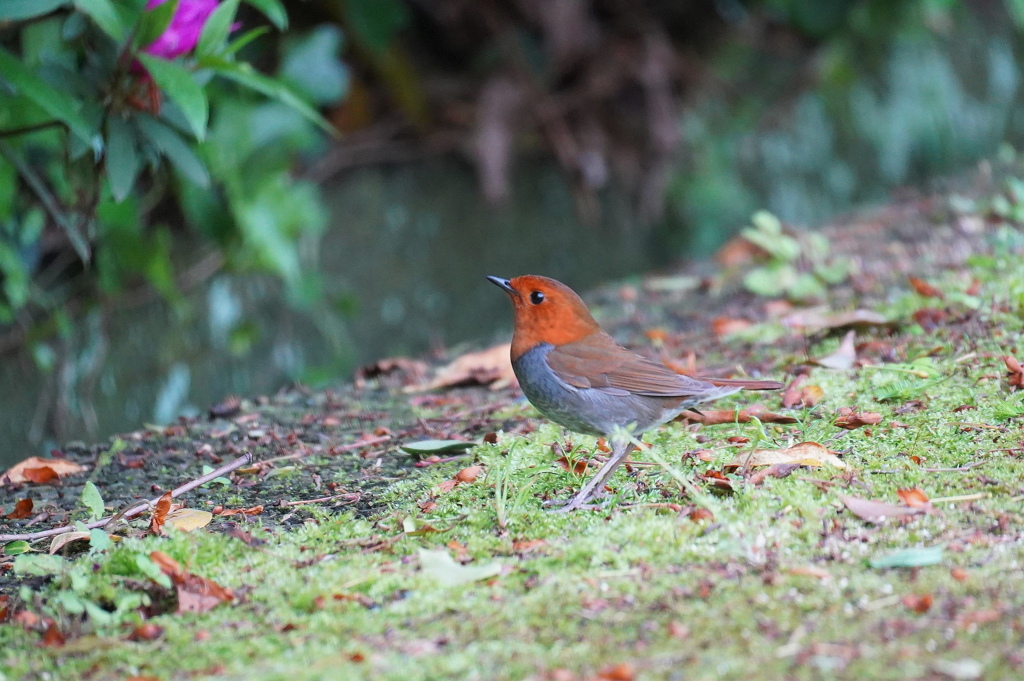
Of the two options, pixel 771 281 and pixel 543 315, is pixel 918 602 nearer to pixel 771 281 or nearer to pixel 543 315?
pixel 543 315

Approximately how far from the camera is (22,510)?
3.01m

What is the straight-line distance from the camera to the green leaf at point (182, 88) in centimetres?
287

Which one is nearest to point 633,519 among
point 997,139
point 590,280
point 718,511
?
point 718,511

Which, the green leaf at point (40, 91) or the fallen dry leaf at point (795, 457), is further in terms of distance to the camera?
the green leaf at point (40, 91)

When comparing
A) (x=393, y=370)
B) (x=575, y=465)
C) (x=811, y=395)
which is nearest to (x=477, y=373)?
(x=393, y=370)

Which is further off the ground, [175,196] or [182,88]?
[182,88]

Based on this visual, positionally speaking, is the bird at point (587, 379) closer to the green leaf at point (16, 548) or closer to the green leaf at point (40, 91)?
the green leaf at point (40, 91)

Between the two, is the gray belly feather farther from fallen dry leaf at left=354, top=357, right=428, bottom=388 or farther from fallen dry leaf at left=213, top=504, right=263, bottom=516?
fallen dry leaf at left=354, top=357, right=428, bottom=388

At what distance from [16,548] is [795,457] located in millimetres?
2011

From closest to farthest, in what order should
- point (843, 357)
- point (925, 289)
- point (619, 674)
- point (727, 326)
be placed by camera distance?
point (619, 674), point (843, 357), point (925, 289), point (727, 326)

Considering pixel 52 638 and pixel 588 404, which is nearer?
pixel 52 638

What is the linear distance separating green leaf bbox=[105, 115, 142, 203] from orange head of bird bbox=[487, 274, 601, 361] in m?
1.14

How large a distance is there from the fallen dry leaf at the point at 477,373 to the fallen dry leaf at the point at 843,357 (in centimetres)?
122

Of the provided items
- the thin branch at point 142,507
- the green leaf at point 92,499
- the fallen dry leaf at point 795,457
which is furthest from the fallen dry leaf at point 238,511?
the fallen dry leaf at point 795,457
